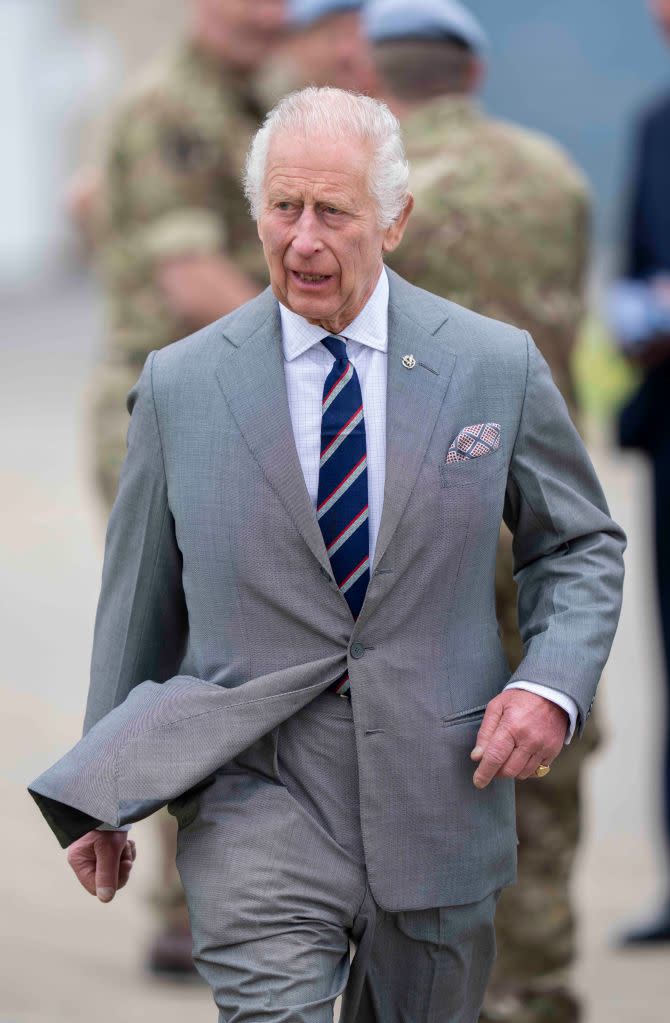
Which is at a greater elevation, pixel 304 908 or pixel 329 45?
pixel 329 45

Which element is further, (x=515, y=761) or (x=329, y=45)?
(x=329, y=45)

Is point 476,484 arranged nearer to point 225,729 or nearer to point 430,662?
point 430,662

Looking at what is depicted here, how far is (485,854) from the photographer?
10.4 feet

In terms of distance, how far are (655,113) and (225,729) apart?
Result: 3224 millimetres

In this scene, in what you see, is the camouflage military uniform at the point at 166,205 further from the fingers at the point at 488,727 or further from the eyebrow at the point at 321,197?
the fingers at the point at 488,727

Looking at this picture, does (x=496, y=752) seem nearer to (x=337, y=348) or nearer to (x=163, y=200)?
(x=337, y=348)

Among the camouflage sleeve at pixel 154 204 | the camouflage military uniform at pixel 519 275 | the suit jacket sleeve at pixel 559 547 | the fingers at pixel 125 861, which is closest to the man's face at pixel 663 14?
the camouflage sleeve at pixel 154 204

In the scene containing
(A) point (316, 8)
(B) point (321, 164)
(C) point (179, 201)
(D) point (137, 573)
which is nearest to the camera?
(B) point (321, 164)

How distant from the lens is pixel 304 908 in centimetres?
300

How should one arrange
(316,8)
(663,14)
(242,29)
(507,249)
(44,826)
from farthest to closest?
(44,826) → (663,14) → (242,29) → (316,8) → (507,249)

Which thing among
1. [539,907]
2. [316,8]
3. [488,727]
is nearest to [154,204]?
[316,8]

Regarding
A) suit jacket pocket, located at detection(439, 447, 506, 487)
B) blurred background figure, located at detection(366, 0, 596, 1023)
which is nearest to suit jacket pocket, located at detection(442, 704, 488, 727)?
suit jacket pocket, located at detection(439, 447, 506, 487)

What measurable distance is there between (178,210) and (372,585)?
2454mm

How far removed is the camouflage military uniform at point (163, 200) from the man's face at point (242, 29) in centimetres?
4
